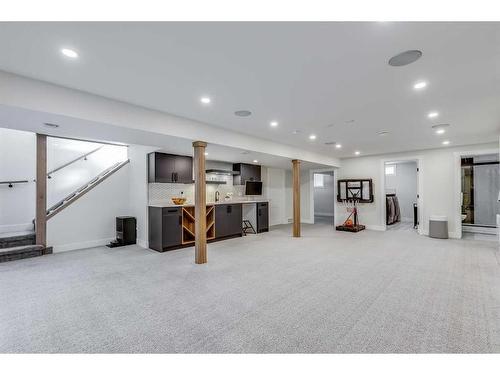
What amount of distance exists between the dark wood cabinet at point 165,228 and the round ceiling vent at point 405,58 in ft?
15.2

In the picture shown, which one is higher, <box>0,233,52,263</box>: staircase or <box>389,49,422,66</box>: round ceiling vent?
<box>389,49,422,66</box>: round ceiling vent

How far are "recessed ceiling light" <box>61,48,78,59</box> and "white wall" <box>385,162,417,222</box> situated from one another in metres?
10.9

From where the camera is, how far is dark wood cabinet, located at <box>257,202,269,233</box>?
25.0 feet

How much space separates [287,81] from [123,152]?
6.03m

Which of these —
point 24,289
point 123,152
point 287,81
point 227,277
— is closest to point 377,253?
point 227,277

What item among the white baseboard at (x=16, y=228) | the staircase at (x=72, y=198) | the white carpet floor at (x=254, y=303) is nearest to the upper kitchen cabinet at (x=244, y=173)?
the staircase at (x=72, y=198)

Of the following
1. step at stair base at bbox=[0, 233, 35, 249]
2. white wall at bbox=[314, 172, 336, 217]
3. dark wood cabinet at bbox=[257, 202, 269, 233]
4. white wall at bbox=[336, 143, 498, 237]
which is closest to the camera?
step at stair base at bbox=[0, 233, 35, 249]

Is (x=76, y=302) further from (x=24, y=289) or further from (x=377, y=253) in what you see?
(x=377, y=253)

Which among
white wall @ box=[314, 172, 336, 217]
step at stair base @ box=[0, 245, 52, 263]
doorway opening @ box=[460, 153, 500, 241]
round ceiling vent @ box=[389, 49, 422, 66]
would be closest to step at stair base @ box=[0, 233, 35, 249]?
step at stair base @ box=[0, 245, 52, 263]

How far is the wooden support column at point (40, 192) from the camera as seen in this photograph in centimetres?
492

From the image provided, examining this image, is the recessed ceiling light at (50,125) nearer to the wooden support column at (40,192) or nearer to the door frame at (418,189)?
the wooden support column at (40,192)

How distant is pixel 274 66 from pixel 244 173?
17.6 feet

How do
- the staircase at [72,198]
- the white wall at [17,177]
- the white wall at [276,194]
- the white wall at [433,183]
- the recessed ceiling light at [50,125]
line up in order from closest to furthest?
the recessed ceiling light at [50,125] → the staircase at [72,198] → the white wall at [17,177] → the white wall at [433,183] → the white wall at [276,194]

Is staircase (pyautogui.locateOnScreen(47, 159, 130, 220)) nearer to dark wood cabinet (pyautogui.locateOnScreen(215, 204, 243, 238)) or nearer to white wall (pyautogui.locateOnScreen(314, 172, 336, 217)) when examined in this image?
dark wood cabinet (pyautogui.locateOnScreen(215, 204, 243, 238))
